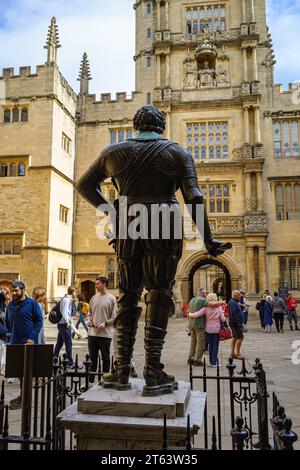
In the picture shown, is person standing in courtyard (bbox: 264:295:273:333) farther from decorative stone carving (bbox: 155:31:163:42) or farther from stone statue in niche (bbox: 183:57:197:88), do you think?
decorative stone carving (bbox: 155:31:163:42)

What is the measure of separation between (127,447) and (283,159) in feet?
67.6

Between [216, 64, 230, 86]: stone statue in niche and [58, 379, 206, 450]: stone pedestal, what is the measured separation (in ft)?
71.9

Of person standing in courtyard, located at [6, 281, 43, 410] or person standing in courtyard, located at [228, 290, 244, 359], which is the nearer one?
person standing in courtyard, located at [6, 281, 43, 410]

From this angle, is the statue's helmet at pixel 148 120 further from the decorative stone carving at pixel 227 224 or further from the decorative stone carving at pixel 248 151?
the decorative stone carving at pixel 248 151

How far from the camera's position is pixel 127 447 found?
2418 mm

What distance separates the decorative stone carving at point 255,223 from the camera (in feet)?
66.0

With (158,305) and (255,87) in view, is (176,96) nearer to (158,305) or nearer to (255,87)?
(255,87)

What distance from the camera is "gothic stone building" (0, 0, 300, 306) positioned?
20.0 metres

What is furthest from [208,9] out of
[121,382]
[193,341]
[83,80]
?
[121,382]

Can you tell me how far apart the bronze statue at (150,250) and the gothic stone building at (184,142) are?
16744mm

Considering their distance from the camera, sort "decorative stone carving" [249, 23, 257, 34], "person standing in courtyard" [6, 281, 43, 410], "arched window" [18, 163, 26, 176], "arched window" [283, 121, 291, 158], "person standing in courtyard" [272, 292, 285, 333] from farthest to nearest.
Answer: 1. "decorative stone carving" [249, 23, 257, 34]
2. "arched window" [283, 121, 291, 158]
3. "arched window" [18, 163, 26, 176]
4. "person standing in courtyard" [272, 292, 285, 333]
5. "person standing in courtyard" [6, 281, 43, 410]

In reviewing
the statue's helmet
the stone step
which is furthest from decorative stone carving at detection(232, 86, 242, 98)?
the stone step

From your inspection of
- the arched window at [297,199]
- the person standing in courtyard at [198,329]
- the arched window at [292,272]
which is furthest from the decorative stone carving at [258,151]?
the person standing in courtyard at [198,329]
